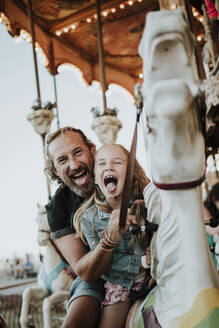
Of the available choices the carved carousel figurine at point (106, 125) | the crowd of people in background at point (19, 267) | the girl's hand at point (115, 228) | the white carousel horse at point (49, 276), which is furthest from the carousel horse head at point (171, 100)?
the crowd of people in background at point (19, 267)

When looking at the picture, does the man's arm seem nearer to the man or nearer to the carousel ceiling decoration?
the man

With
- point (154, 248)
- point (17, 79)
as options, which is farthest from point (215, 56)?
point (17, 79)

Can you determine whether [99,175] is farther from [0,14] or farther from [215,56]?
[0,14]

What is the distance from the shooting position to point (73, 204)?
147 cm

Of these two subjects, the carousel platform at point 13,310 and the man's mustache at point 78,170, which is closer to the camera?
the man's mustache at point 78,170

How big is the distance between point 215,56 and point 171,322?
3345 millimetres

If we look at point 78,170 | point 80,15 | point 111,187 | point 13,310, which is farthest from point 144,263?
point 80,15

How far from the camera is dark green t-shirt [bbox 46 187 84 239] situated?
4.60 ft

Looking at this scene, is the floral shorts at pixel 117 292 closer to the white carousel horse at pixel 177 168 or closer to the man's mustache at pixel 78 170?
the white carousel horse at pixel 177 168

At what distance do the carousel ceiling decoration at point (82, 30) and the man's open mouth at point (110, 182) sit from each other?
13.5 ft

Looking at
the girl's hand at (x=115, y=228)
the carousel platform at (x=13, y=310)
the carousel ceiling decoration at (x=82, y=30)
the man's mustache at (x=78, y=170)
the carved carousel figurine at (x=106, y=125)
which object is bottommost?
the carousel platform at (x=13, y=310)

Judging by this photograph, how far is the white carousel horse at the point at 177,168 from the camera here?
2.44ft

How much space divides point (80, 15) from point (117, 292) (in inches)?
203

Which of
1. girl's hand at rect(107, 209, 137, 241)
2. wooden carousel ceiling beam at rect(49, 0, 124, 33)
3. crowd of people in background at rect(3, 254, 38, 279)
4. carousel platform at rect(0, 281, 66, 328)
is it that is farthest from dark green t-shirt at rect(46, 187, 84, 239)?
crowd of people in background at rect(3, 254, 38, 279)
